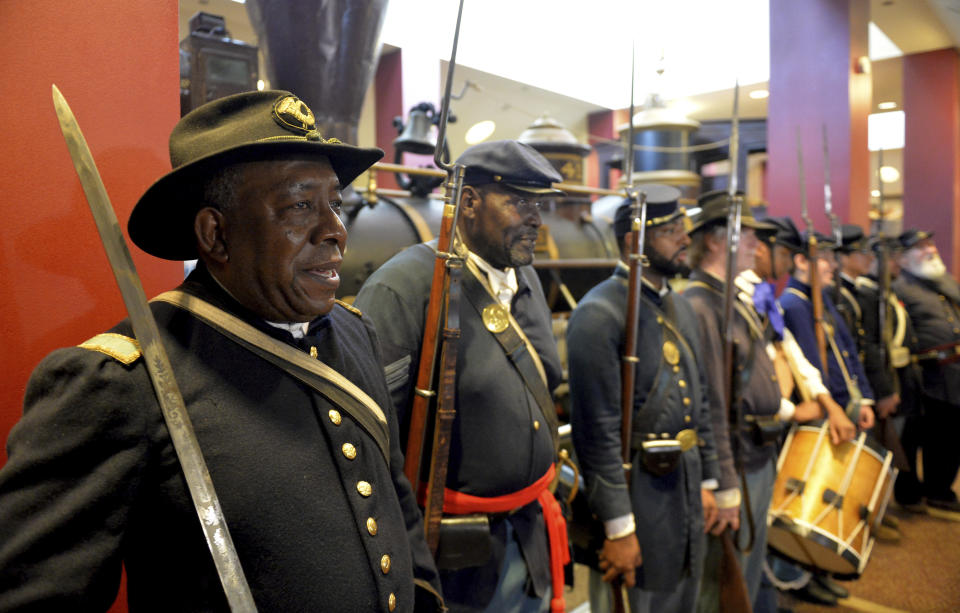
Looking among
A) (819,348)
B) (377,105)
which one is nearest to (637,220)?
(819,348)

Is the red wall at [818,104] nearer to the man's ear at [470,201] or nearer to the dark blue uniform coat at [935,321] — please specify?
the dark blue uniform coat at [935,321]

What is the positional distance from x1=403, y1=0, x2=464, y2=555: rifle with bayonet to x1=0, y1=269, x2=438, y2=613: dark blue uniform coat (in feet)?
1.41

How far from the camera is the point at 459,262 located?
67.1 inches

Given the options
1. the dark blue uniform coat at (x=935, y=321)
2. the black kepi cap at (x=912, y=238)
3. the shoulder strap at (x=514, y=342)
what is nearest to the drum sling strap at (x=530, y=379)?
the shoulder strap at (x=514, y=342)

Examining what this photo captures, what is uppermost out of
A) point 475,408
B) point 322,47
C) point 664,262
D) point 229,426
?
point 322,47

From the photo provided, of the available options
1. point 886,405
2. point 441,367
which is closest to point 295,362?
point 441,367

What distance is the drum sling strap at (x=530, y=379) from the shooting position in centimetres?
189

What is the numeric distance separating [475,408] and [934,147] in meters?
9.61

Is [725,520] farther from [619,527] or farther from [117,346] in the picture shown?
[117,346]

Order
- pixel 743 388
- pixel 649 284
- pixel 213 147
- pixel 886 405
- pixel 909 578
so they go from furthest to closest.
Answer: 1. pixel 886 405
2. pixel 909 578
3. pixel 743 388
4. pixel 649 284
5. pixel 213 147

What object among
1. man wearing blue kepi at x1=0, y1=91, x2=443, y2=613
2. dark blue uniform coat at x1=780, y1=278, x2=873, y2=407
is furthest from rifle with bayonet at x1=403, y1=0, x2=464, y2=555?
dark blue uniform coat at x1=780, y1=278, x2=873, y2=407

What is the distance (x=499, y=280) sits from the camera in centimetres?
200

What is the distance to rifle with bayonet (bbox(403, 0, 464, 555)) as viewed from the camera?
1656mm

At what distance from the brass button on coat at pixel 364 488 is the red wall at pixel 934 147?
9645mm
